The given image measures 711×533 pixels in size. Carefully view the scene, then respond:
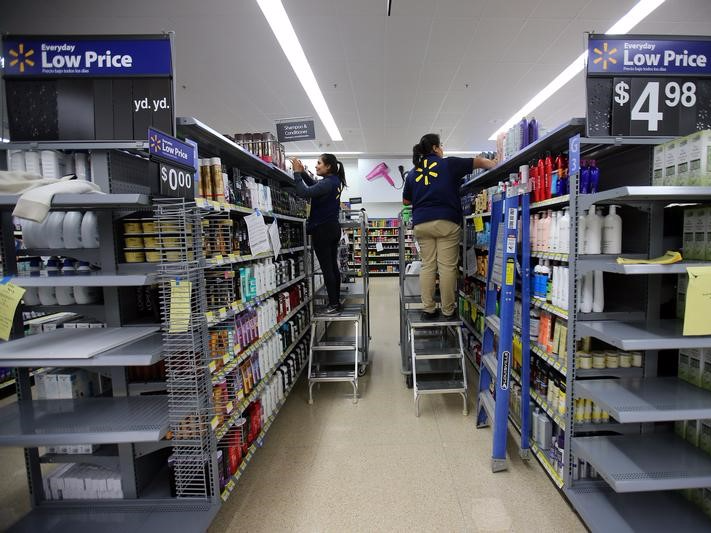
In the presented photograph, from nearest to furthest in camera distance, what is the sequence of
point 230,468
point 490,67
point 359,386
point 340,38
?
point 230,468, point 359,386, point 340,38, point 490,67

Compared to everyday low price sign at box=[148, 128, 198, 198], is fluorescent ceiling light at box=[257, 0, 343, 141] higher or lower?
higher

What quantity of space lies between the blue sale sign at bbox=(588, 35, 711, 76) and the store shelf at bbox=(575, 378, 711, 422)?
5.90 feet

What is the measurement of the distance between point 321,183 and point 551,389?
2.67m

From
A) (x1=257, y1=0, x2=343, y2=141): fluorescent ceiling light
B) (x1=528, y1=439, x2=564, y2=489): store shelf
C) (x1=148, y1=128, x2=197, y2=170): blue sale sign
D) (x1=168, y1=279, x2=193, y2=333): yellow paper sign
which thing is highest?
(x1=257, y1=0, x2=343, y2=141): fluorescent ceiling light

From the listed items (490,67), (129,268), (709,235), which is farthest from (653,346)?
(490,67)

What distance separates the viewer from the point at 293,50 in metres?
5.56

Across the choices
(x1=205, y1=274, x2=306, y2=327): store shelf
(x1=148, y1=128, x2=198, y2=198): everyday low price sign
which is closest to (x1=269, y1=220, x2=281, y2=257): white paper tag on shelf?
(x1=205, y1=274, x2=306, y2=327): store shelf

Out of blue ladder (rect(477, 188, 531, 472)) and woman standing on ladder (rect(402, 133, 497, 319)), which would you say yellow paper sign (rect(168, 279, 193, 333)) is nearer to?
blue ladder (rect(477, 188, 531, 472))

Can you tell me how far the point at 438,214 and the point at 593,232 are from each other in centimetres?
142

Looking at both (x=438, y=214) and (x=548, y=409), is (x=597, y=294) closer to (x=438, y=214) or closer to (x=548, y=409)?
(x=548, y=409)

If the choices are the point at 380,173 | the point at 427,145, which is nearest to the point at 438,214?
the point at 427,145

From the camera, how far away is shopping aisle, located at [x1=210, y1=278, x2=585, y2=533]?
1.95 metres

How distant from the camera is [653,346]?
1.60 meters

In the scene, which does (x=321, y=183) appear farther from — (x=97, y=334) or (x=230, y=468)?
(x=230, y=468)
